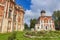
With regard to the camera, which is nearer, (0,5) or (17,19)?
(0,5)

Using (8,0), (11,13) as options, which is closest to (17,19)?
(11,13)

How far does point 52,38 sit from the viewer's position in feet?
79.6

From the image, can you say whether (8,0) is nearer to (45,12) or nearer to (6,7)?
(6,7)

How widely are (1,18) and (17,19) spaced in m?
12.1

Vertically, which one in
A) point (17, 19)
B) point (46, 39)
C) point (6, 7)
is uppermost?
point (6, 7)

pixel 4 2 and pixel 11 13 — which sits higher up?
pixel 4 2

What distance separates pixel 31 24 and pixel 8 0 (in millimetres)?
52948

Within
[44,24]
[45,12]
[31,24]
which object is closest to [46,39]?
[44,24]

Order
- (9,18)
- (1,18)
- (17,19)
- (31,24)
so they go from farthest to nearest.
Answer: (31,24) → (17,19) → (9,18) → (1,18)

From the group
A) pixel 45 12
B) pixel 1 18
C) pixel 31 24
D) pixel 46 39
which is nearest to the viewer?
pixel 46 39

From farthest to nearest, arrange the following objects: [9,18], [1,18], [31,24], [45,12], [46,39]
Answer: [31,24], [45,12], [9,18], [1,18], [46,39]

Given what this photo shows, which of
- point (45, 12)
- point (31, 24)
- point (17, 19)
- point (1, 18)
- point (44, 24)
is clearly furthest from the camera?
point (31, 24)

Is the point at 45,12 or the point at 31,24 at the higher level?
the point at 45,12

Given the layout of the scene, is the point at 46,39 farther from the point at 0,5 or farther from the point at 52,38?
the point at 0,5
